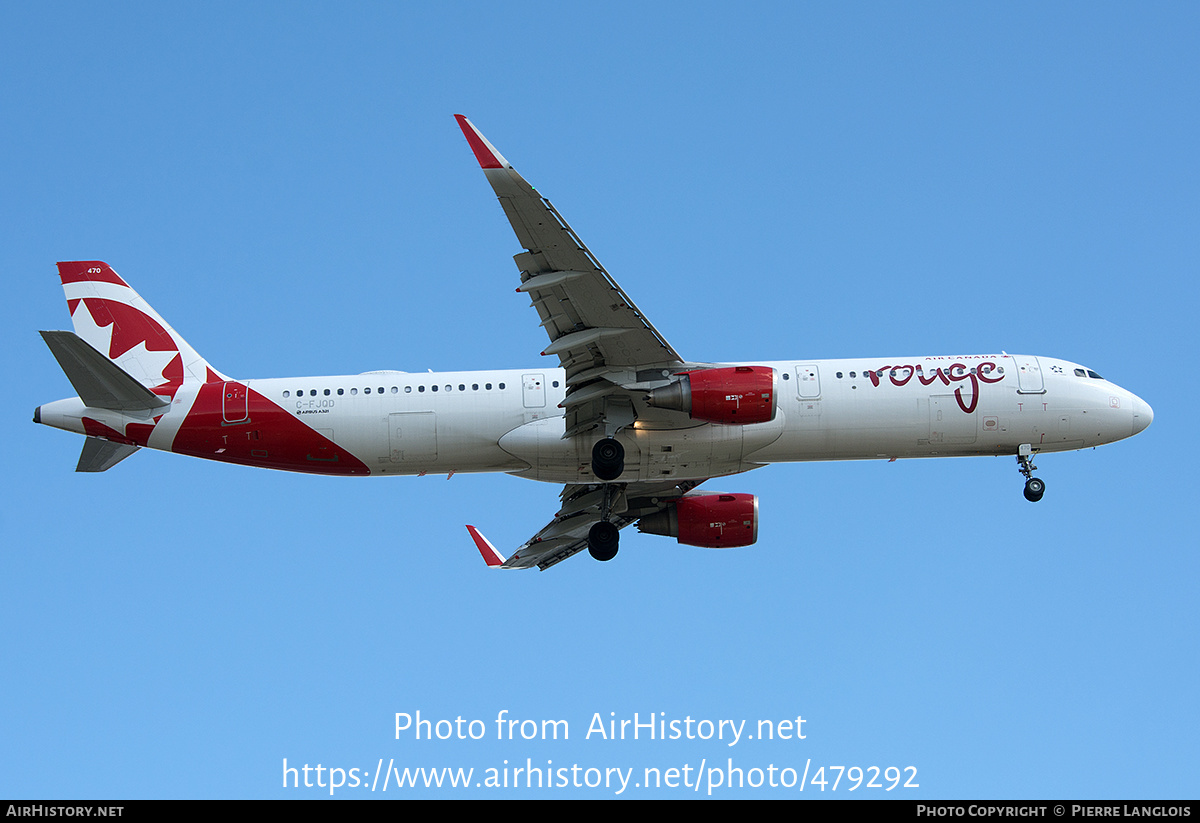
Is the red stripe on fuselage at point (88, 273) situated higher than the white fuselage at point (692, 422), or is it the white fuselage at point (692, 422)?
the red stripe on fuselage at point (88, 273)

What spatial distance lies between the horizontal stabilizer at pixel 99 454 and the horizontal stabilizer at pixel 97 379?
3.84 ft

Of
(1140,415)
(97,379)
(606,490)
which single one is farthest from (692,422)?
(97,379)

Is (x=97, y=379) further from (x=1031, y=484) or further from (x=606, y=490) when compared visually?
(x=1031, y=484)

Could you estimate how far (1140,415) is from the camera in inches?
1405

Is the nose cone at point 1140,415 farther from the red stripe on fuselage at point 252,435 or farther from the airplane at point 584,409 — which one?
the red stripe on fuselage at point 252,435

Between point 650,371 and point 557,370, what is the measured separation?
3.66 metres

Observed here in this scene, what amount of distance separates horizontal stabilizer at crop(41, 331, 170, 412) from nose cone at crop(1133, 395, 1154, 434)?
1168 inches

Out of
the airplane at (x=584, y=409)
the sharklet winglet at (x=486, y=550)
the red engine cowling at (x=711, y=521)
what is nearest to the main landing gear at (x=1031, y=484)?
the airplane at (x=584, y=409)

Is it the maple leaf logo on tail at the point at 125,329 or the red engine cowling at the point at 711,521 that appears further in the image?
the red engine cowling at the point at 711,521

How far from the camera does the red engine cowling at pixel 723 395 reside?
1228 inches

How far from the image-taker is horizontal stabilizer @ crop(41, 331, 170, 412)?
1203 inches

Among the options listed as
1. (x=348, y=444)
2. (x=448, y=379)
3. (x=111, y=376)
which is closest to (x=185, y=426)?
(x=111, y=376)

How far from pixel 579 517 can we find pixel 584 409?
327 inches

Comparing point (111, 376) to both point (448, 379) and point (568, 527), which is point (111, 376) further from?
point (568, 527)
